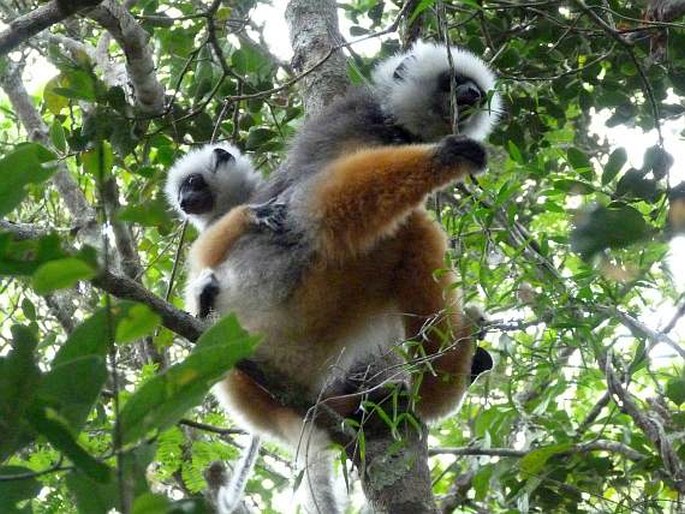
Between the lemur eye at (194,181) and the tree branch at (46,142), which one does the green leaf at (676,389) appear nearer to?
the tree branch at (46,142)

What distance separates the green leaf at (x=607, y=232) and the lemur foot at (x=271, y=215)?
8.72 feet

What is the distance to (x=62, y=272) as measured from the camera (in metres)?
1.22

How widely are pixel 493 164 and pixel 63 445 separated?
5260 millimetres

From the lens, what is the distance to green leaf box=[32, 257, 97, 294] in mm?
1212

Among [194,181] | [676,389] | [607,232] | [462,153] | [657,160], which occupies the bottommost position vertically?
[607,232]

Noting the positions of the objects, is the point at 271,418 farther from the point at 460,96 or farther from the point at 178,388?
the point at 178,388

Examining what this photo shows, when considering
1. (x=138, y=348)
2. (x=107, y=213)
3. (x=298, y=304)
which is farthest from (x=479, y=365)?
(x=107, y=213)

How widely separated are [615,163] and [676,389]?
2.80ft

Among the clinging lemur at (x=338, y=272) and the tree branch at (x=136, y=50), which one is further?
the tree branch at (x=136, y=50)

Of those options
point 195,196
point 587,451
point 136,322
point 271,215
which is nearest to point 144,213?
point 136,322

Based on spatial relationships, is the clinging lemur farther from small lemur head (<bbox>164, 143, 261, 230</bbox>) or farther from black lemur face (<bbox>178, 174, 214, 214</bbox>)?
small lemur head (<bbox>164, 143, 261, 230</bbox>)

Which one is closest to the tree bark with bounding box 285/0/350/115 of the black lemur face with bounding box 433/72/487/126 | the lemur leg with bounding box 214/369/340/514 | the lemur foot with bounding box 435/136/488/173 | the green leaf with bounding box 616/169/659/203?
the black lemur face with bounding box 433/72/487/126

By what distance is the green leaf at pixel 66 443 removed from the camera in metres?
1.21

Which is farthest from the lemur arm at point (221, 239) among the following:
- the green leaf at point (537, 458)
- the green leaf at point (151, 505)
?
the green leaf at point (151, 505)
